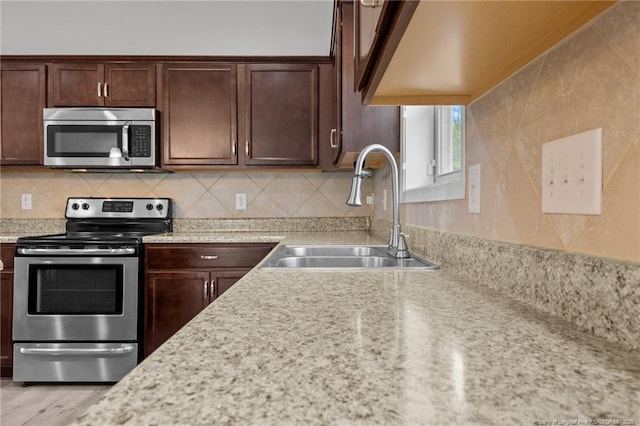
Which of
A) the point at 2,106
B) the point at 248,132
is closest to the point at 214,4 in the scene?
the point at 248,132

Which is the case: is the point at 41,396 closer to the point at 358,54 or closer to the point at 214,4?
the point at 358,54

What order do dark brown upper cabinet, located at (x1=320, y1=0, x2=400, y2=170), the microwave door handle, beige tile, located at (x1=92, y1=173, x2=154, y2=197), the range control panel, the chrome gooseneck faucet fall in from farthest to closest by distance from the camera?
beige tile, located at (x1=92, y1=173, x2=154, y2=197)
the range control panel
the microwave door handle
dark brown upper cabinet, located at (x1=320, y1=0, x2=400, y2=170)
the chrome gooseneck faucet

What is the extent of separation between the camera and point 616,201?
0.54 m

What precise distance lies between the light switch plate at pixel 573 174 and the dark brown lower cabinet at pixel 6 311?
113 inches

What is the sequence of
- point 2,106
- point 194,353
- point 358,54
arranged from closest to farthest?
1. point 194,353
2. point 358,54
3. point 2,106

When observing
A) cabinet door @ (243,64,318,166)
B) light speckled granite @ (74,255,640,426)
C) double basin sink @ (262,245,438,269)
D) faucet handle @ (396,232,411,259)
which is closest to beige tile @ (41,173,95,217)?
cabinet door @ (243,64,318,166)

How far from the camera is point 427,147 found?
1.81 m

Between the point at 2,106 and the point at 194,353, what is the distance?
308 centimetres

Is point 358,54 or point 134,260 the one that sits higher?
point 358,54

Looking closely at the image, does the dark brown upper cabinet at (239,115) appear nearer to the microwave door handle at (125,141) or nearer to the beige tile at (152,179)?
the microwave door handle at (125,141)

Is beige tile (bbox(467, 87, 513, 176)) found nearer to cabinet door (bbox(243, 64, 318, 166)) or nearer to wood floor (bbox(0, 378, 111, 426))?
cabinet door (bbox(243, 64, 318, 166))

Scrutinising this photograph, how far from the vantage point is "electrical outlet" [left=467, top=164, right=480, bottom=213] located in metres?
1.02

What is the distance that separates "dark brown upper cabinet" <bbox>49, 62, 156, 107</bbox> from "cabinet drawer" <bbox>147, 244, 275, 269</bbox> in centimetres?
100

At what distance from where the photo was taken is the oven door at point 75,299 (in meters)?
2.34
